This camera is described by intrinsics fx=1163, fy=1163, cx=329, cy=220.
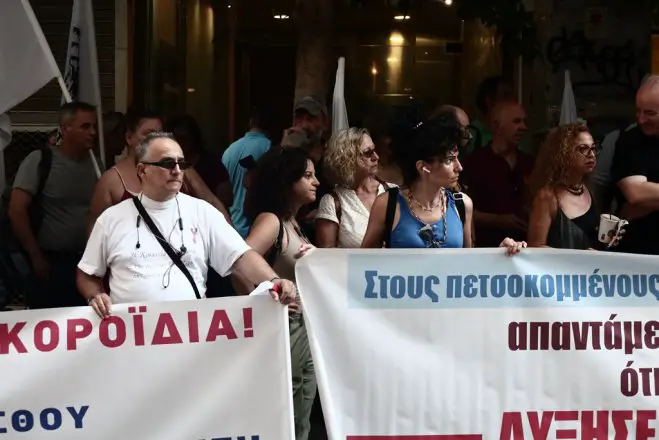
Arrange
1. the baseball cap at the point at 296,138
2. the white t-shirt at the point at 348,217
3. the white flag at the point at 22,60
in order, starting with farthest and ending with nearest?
1. the baseball cap at the point at 296,138
2. the white flag at the point at 22,60
3. the white t-shirt at the point at 348,217

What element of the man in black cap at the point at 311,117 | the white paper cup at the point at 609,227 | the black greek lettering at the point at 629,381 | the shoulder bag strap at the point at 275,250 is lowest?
the black greek lettering at the point at 629,381

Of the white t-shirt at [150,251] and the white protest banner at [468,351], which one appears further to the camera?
the white protest banner at [468,351]

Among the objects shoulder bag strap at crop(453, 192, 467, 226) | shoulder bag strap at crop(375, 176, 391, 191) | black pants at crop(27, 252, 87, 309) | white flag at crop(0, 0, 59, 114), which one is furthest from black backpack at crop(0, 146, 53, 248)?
shoulder bag strap at crop(453, 192, 467, 226)

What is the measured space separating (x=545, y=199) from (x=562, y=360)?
102cm

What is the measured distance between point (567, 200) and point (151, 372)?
2364 mm

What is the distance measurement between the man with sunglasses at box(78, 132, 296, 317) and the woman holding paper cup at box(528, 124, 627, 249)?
1.55m

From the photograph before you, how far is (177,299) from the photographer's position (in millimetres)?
5242

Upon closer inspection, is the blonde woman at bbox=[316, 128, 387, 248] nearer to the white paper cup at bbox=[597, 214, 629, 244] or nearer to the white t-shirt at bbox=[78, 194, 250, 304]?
the white t-shirt at bbox=[78, 194, 250, 304]

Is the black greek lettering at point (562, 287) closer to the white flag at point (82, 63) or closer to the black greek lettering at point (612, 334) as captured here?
the black greek lettering at point (612, 334)

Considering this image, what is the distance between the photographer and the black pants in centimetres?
684

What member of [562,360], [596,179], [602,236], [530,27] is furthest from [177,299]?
[530,27]

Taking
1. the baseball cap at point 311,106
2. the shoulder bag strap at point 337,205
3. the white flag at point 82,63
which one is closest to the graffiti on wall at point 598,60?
the baseball cap at point 311,106

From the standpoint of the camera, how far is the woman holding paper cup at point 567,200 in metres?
5.99

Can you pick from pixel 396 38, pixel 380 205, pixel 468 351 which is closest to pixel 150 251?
pixel 380 205
